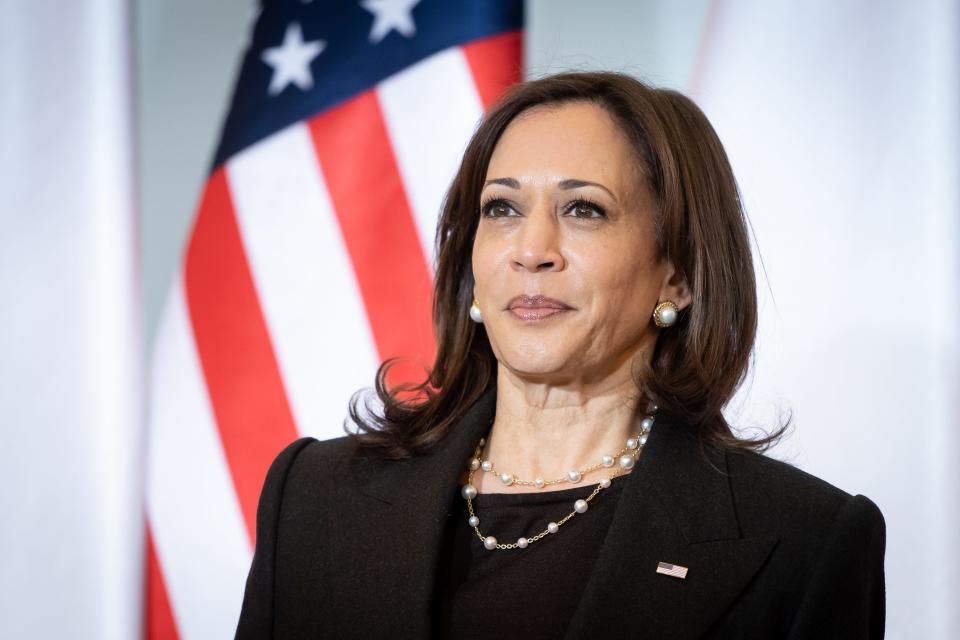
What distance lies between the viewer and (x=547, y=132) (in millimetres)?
1862

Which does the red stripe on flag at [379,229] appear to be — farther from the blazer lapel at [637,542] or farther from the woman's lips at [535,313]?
the woman's lips at [535,313]

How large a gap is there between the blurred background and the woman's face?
2.41ft

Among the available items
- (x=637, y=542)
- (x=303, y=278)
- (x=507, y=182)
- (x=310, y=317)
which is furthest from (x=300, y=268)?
(x=637, y=542)

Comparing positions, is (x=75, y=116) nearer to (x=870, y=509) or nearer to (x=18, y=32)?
(x=18, y=32)

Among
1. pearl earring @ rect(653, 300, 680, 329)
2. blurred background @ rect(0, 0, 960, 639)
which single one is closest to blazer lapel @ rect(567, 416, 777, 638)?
pearl earring @ rect(653, 300, 680, 329)

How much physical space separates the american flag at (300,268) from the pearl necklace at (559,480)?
805mm

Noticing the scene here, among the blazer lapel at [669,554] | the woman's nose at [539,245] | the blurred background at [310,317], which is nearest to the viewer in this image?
the blazer lapel at [669,554]

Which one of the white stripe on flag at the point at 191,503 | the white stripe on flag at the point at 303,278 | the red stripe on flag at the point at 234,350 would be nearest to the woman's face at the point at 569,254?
the white stripe on flag at the point at 303,278

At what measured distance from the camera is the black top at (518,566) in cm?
167

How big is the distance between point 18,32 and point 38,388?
94 centimetres

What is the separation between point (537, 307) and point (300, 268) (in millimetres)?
1106

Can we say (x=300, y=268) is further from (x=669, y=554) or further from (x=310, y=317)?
(x=669, y=554)

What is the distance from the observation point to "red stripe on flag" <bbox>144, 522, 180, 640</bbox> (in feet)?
8.71

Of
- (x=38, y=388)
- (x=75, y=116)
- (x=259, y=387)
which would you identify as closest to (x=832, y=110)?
(x=259, y=387)
